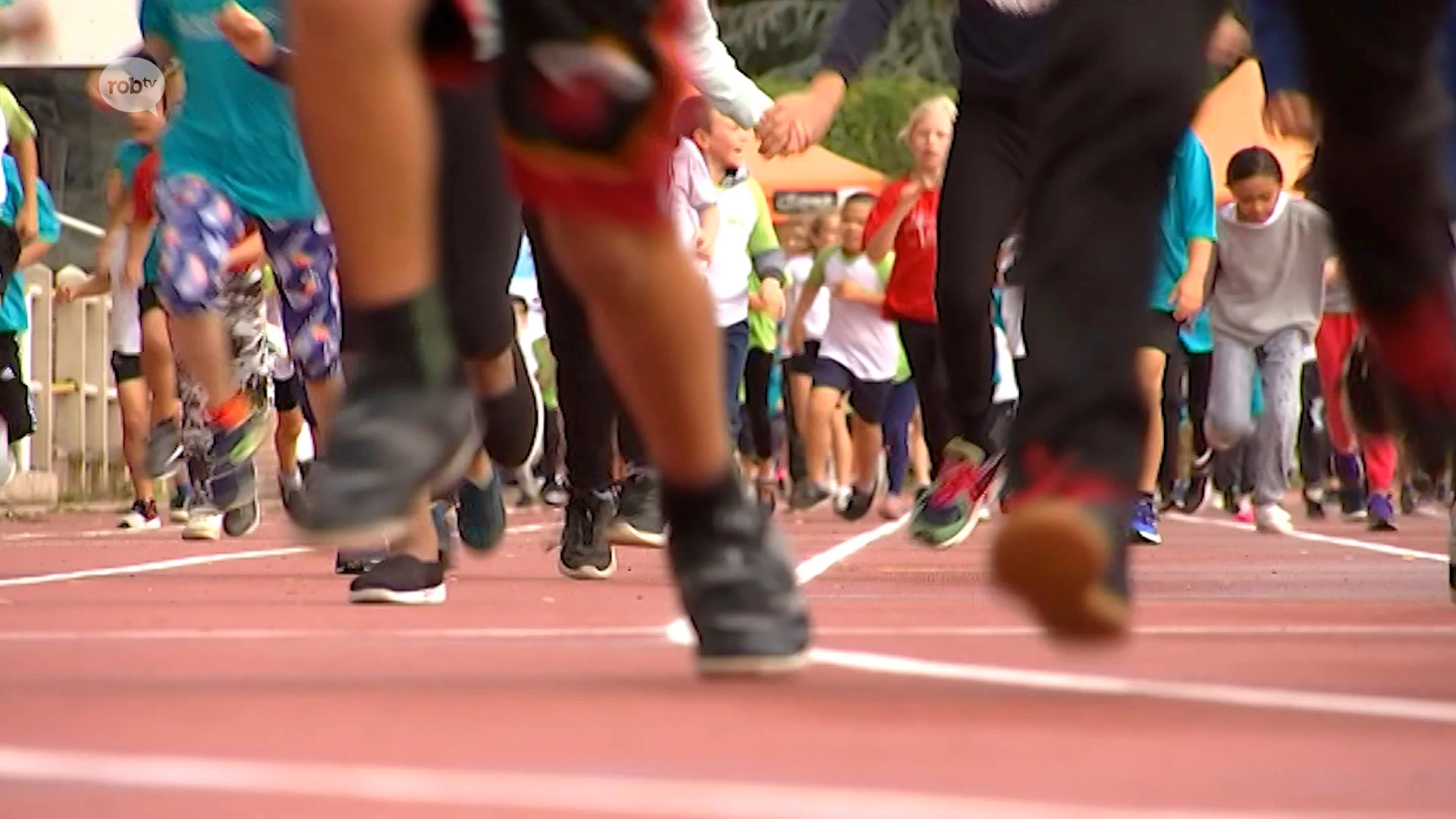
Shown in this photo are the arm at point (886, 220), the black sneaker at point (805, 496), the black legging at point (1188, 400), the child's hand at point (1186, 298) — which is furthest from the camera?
the black sneaker at point (805, 496)

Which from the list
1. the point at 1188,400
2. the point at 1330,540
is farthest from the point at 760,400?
the point at 1330,540

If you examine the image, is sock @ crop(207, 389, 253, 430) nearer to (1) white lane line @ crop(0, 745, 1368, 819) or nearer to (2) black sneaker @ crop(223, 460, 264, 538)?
(2) black sneaker @ crop(223, 460, 264, 538)

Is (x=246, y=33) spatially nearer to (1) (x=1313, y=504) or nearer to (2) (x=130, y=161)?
(2) (x=130, y=161)

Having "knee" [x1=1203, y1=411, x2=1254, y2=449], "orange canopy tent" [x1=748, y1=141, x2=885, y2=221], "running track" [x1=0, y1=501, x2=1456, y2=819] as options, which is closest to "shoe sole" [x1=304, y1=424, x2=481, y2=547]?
"running track" [x1=0, y1=501, x2=1456, y2=819]

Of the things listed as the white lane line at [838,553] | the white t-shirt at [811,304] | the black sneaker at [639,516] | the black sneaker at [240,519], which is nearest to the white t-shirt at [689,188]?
the white lane line at [838,553]

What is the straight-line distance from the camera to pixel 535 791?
8.10 feet

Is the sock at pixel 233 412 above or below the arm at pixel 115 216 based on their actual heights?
above

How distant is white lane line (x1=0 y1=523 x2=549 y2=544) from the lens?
11.1m

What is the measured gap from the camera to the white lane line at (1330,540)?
352 inches

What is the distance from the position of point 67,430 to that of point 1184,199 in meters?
7.99

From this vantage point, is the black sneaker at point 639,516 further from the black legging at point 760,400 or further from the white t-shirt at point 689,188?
the black legging at point 760,400

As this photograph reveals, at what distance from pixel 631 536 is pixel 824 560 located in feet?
3.83

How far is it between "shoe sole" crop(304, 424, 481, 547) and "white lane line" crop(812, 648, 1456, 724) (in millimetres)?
535

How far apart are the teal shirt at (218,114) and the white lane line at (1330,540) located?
3.12m
